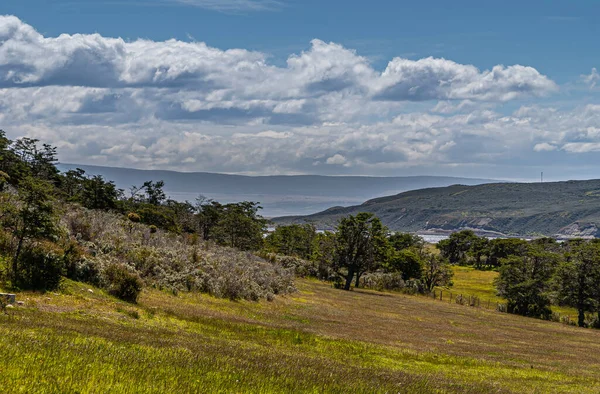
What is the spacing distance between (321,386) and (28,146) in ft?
400

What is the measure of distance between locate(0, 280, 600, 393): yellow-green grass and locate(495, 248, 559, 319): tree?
103 feet

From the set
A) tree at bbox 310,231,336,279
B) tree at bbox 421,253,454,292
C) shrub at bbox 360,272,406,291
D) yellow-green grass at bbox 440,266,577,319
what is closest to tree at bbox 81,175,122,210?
tree at bbox 310,231,336,279

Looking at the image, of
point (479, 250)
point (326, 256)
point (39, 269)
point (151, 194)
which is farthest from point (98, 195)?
point (479, 250)

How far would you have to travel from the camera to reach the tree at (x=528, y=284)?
78062 millimetres

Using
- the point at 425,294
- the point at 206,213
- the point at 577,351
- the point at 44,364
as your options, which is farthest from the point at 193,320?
the point at 206,213

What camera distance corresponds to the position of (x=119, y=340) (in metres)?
12.9

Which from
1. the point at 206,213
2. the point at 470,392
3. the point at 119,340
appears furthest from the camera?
the point at 206,213

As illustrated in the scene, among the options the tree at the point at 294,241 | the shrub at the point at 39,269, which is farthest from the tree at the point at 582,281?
the shrub at the point at 39,269

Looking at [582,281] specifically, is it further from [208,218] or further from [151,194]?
[151,194]

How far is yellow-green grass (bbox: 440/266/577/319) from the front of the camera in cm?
9318

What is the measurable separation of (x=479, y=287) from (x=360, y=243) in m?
49.3

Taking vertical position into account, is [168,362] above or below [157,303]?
above

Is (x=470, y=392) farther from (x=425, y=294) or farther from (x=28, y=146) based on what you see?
(x=28, y=146)

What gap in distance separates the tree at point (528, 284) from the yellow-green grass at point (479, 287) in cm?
635
